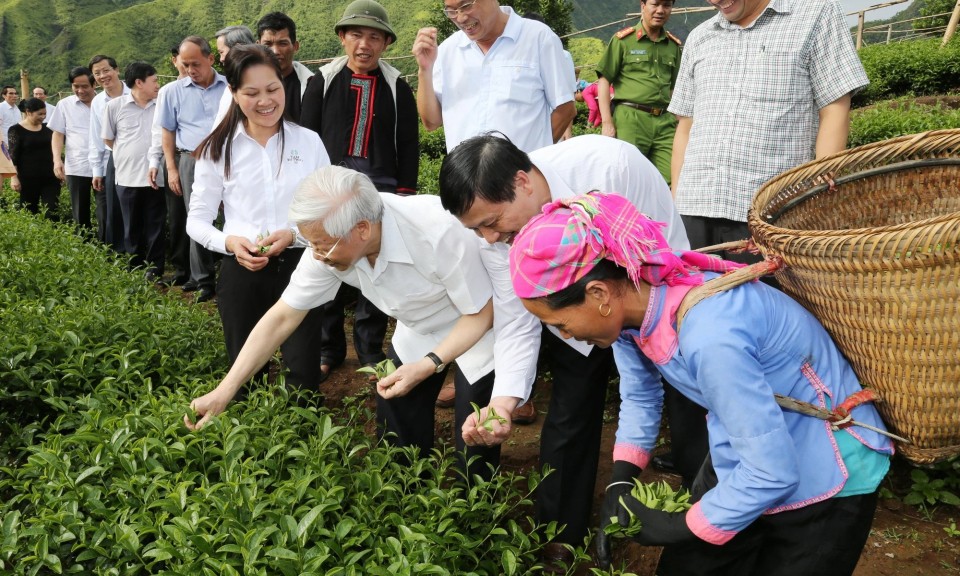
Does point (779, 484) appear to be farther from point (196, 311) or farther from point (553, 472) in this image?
point (196, 311)

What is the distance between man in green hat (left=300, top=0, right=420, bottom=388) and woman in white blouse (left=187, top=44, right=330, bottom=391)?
824 mm

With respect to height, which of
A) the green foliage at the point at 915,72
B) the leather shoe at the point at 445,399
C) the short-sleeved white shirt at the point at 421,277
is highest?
the green foliage at the point at 915,72

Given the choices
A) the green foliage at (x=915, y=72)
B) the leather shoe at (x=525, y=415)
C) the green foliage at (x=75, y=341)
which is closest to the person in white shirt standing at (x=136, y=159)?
the green foliage at (x=75, y=341)

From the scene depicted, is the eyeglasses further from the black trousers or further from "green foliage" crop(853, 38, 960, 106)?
"green foliage" crop(853, 38, 960, 106)

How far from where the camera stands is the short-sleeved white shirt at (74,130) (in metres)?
8.52

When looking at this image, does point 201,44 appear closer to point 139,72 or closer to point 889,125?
point 139,72

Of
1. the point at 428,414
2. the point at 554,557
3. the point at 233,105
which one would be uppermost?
the point at 233,105

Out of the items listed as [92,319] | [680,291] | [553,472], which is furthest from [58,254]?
[680,291]

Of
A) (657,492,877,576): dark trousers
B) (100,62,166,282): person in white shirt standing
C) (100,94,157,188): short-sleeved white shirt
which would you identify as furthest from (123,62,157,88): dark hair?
(657,492,877,576): dark trousers

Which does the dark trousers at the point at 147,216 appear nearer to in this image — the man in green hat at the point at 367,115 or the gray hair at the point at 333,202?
the man in green hat at the point at 367,115

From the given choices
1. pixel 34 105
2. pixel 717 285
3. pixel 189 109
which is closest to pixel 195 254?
pixel 189 109

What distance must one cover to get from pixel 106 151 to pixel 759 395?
780 cm

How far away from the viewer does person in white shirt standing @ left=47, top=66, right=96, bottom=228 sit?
8539 millimetres

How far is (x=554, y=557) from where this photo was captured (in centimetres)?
268
